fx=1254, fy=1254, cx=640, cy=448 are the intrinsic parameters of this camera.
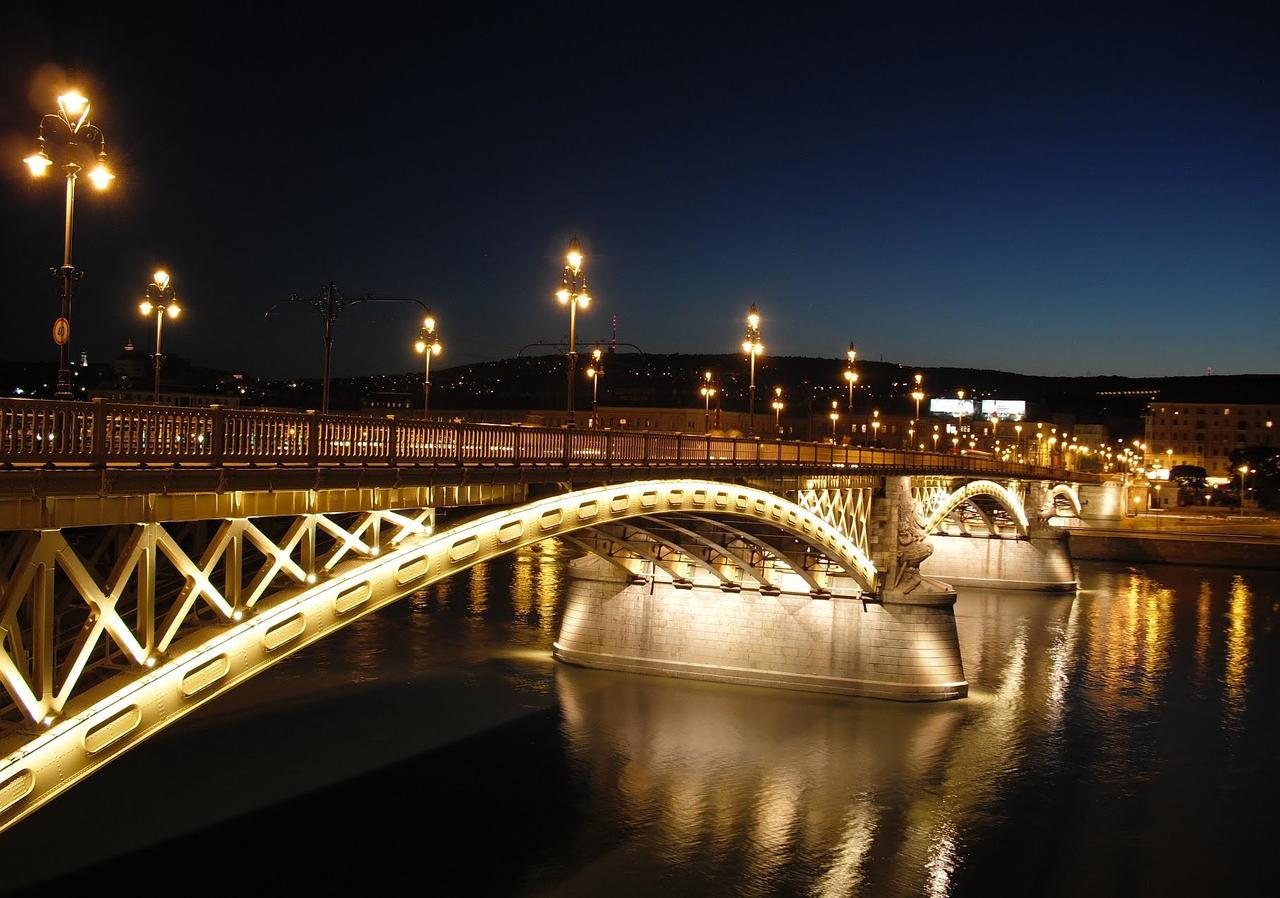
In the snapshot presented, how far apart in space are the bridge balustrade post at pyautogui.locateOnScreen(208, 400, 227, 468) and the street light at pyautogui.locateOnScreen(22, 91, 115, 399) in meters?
1.31

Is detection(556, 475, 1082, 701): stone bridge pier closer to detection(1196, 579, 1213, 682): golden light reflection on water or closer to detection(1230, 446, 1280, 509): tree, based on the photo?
detection(1196, 579, 1213, 682): golden light reflection on water

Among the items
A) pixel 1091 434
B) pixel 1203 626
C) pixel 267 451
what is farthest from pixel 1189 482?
pixel 267 451

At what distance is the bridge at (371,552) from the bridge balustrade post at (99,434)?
0.07 ft

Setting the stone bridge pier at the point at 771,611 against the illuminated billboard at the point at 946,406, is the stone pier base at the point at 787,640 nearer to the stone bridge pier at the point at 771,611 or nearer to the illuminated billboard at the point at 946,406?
the stone bridge pier at the point at 771,611

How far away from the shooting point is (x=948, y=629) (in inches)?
1276

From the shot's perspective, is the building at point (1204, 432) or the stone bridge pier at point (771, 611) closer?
the stone bridge pier at point (771, 611)

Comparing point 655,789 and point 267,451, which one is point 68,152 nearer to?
point 267,451

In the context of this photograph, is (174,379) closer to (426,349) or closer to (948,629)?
(426,349)

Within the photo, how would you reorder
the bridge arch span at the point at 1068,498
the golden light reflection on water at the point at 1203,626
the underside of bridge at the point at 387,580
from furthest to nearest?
the bridge arch span at the point at 1068,498
the golden light reflection on water at the point at 1203,626
the underside of bridge at the point at 387,580

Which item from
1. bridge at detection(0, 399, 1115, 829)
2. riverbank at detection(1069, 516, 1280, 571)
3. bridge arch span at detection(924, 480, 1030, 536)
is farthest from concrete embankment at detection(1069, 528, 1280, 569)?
bridge at detection(0, 399, 1115, 829)

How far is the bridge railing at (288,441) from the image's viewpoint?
33.2 feet

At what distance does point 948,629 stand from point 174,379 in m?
31.8

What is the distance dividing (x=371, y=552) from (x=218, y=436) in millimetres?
2668

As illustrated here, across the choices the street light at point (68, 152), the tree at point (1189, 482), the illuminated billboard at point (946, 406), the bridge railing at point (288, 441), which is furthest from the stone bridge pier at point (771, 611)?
the illuminated billboard at point (946, 406)
